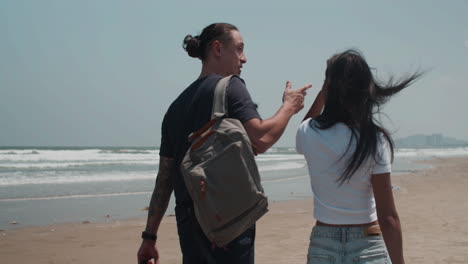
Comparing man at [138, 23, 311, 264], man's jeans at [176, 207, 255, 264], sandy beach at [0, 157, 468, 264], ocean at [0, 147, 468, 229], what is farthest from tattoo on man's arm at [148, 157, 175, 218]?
ocean at [0, 147, 468, 229]

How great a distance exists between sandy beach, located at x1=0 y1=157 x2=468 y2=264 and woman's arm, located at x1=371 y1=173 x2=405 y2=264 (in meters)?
3.98

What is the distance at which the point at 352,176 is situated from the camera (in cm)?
188

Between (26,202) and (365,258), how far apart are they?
11.0 m

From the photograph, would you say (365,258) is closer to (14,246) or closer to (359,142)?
(359,142)

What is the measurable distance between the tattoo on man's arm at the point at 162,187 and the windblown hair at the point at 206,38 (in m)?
0.53

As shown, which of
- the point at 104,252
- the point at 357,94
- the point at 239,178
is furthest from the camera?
the point at 104,252

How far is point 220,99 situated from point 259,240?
5.34 metres

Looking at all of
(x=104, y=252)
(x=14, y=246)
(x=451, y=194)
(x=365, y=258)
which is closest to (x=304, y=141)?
(x=365, y=258)

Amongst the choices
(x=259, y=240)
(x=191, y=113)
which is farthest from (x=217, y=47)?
(x=259, y=240)

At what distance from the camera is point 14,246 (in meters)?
6.88

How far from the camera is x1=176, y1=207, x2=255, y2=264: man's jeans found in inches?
75.9

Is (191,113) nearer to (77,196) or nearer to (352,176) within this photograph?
(352,176)

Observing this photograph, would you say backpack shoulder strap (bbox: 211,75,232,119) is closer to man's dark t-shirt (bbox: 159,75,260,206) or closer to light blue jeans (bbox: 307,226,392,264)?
man's dark t-shirt (bbox: 159,75,260,206)

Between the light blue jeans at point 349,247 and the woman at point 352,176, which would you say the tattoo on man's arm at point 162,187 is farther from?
the light blue jeans at point 349,247
